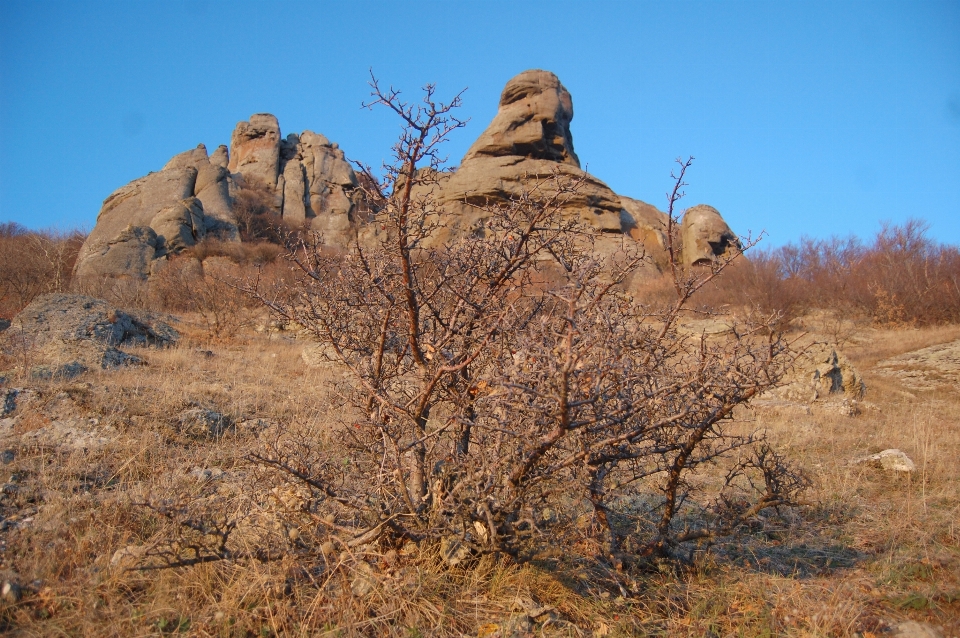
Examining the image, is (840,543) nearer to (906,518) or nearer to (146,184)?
(906,518)

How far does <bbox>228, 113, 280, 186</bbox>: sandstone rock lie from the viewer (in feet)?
128

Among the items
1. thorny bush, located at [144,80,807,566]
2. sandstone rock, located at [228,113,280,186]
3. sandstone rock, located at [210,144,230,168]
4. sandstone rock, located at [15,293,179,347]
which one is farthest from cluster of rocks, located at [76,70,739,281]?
thorny bush, located at [144,80,807,566]

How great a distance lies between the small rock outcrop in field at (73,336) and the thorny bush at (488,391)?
4.45 meters

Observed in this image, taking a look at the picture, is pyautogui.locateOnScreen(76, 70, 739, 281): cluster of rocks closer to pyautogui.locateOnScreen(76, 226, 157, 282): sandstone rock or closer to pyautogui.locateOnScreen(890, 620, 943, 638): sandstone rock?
pyautogui.locateOnScreen(76, 226, 157, 282): sandstone rock

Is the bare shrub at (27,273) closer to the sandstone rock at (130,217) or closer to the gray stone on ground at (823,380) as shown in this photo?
the sandstone rock at (130,217)

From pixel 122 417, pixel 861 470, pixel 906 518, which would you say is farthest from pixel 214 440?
pixel 861 470

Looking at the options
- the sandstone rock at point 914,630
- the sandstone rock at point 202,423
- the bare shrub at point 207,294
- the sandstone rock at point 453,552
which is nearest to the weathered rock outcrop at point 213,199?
the bare shrub at point 207,294

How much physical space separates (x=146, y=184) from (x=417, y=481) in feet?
105

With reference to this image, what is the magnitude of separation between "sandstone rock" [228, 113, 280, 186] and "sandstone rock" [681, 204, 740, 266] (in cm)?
2524

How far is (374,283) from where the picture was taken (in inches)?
113

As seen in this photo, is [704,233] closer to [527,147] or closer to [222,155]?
[527,147]

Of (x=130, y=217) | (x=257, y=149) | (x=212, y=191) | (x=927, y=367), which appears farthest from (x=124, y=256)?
(x=927, y=367)

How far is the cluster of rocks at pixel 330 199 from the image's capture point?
2341 cm

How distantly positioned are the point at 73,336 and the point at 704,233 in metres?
26.4
